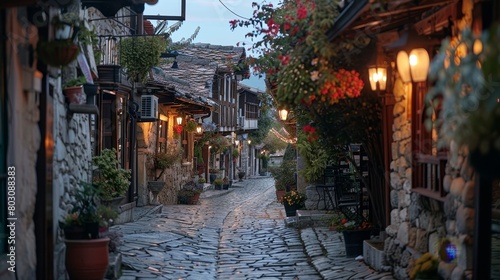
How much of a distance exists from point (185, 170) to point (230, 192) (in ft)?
24.6

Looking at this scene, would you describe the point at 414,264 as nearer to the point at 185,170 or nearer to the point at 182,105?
the point at 182,105

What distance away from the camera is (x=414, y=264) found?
8.52m

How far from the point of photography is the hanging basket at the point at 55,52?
6.93m

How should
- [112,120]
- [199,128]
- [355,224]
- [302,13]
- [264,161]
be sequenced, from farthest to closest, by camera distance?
[264,161]
[199,128]
[112,120]
[355,224]
[302,13]

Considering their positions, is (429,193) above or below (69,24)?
below

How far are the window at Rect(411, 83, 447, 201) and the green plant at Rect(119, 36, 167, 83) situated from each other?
9.49 m

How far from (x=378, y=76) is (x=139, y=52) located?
28.0ft

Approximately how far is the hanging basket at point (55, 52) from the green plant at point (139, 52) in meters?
10.5

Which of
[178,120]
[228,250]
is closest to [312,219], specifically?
[228,250]

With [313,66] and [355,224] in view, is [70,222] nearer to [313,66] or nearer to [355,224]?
[313,66]

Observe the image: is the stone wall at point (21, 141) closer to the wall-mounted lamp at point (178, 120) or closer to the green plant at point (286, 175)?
the green plant at point (286, 175)

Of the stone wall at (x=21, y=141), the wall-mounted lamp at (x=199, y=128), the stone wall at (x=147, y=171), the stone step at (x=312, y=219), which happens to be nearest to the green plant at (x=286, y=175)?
the stone wall at (x=147, y=171)

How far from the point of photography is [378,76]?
1023 cm

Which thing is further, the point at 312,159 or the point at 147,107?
the point at 147,107
